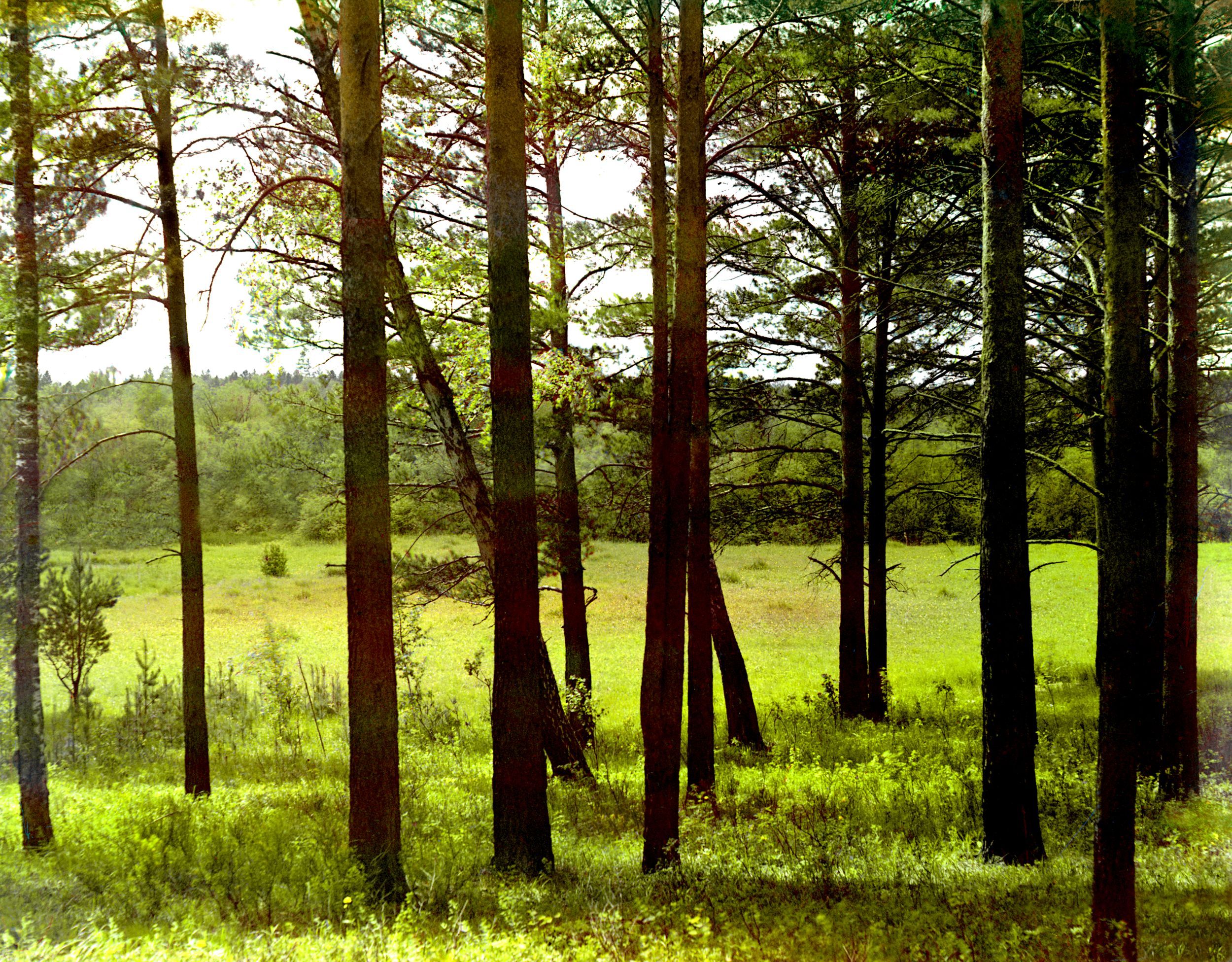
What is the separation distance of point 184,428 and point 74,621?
23.4ft

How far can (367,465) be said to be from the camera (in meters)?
6.31

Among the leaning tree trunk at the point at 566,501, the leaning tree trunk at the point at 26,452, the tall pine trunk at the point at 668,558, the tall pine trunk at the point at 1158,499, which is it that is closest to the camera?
Answer: the tall pine trunk at the point at 668,558

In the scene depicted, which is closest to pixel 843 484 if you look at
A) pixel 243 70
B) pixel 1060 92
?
pixel 1060 92

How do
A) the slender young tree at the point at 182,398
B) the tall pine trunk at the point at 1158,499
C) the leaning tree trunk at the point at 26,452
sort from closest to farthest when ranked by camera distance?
1. the leaning tree trunk at the point at 26,452
2. the tall pine trunk at the point at 1158,499
3. the slender young tree at the point at 182,398

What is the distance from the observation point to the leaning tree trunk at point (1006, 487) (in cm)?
666

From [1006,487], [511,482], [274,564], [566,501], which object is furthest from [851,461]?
[274,564]

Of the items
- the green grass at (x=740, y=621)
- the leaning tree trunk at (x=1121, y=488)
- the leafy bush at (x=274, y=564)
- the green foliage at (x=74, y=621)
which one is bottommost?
the green grass at (x=740, y=621)

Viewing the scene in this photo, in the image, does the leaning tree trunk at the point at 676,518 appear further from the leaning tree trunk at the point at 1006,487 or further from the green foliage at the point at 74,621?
the green foliage at the point at 74,621

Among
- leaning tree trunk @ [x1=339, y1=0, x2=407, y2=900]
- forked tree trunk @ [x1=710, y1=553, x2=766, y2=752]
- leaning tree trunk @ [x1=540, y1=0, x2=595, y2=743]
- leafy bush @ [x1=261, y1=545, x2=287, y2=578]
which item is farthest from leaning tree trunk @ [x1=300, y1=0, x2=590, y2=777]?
leafy bush @ [x1=261, y1=545, x2=287, y2=578]

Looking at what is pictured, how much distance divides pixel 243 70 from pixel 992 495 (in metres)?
10.2

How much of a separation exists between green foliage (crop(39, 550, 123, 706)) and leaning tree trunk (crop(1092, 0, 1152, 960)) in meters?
15.3

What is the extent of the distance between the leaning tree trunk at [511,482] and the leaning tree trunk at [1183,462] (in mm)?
7519

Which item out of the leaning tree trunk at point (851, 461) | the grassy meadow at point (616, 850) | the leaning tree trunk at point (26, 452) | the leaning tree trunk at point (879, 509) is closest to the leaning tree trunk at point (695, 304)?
the grassy meadow at point (616, 850)

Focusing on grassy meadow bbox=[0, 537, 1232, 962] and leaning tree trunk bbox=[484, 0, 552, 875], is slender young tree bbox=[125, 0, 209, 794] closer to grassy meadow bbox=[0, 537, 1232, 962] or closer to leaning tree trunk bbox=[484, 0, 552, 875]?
grassy meadow bbox=[0, 537, 1232, 962]
